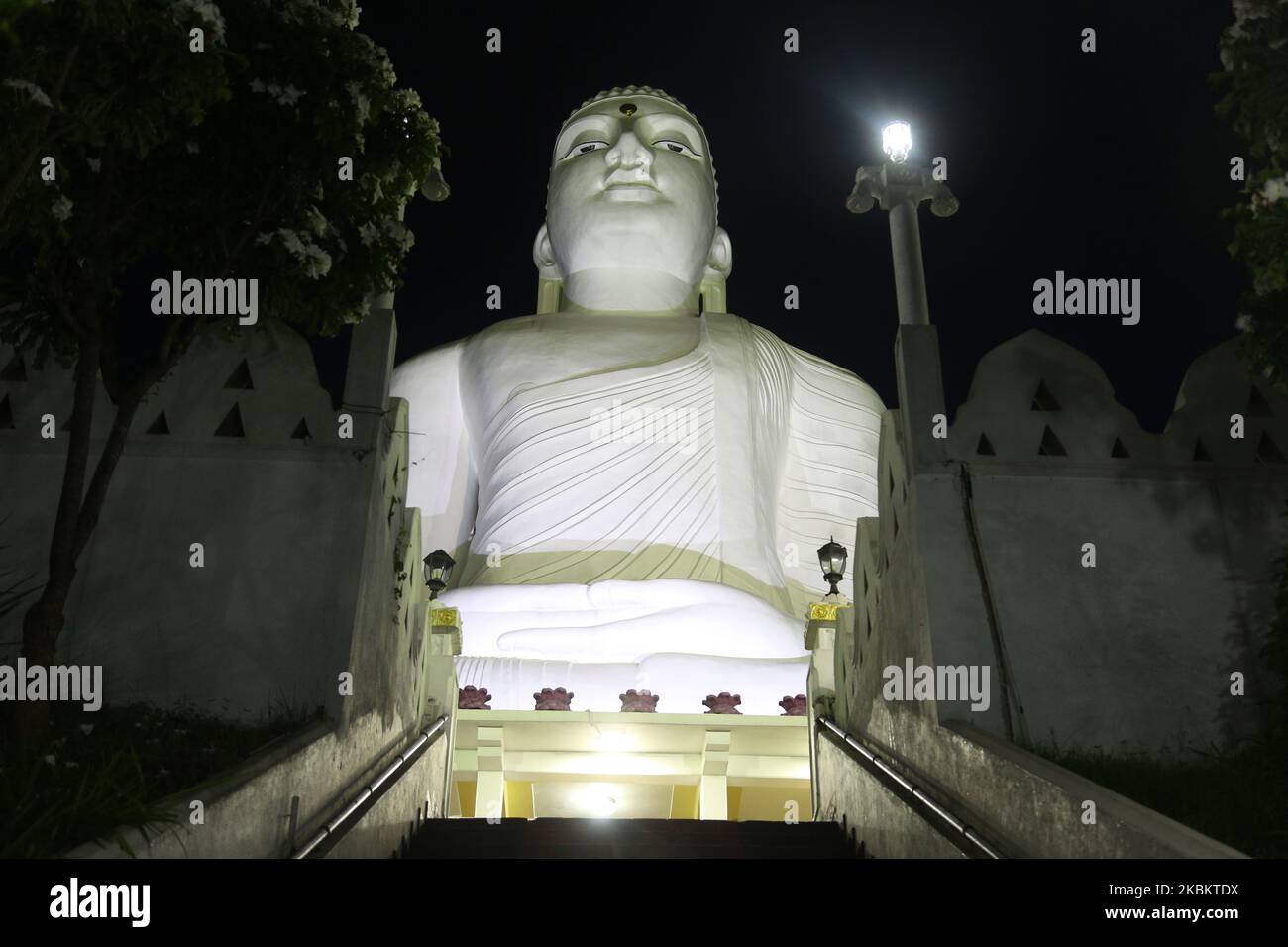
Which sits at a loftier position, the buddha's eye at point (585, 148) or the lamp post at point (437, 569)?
the buddha's eye at point (585, 148)

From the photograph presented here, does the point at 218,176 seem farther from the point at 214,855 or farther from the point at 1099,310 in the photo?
the point at 1099,310

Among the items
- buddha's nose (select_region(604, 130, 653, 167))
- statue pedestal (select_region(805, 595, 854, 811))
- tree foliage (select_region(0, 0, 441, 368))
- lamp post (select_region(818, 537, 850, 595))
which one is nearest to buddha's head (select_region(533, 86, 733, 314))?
buddha's nose (select_region(604, 130, 653, 167))

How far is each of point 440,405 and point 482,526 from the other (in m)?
1.64

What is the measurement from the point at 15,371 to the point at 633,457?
659 cm

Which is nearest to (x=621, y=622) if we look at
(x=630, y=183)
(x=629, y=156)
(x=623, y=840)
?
(x=623, y=840)

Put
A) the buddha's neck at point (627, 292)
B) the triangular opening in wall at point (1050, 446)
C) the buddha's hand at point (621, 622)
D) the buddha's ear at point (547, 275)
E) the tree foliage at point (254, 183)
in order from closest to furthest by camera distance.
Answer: the tree foliage at point (254, 183) < the triangular opening in wall at point (1050, 446) < the buddha's hand at point (621, 622) < the buddha's neck at point (627, 292) < the buddha's ear at point (547, 275)

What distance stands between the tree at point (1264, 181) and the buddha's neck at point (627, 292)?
29.6ft

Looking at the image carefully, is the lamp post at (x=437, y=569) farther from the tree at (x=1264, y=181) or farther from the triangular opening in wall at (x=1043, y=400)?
the tree at (x=1264, y=181)

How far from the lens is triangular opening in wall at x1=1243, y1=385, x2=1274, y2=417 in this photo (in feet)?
19.3

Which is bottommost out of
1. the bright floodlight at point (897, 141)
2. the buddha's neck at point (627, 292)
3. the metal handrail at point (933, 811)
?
the metal handrail at point (933, 811)

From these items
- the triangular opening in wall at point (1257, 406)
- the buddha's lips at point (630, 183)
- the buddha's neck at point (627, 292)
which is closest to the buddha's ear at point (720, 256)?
the buddha's neck at point (627, 292)

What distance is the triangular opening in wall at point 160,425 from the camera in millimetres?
5906

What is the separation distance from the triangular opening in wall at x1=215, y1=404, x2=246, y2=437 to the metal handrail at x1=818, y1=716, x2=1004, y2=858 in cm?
305

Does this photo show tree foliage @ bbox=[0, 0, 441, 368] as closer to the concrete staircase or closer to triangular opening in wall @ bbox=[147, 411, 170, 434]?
triangular opening in wall @ bbox=[147, 411, 170, 434]
